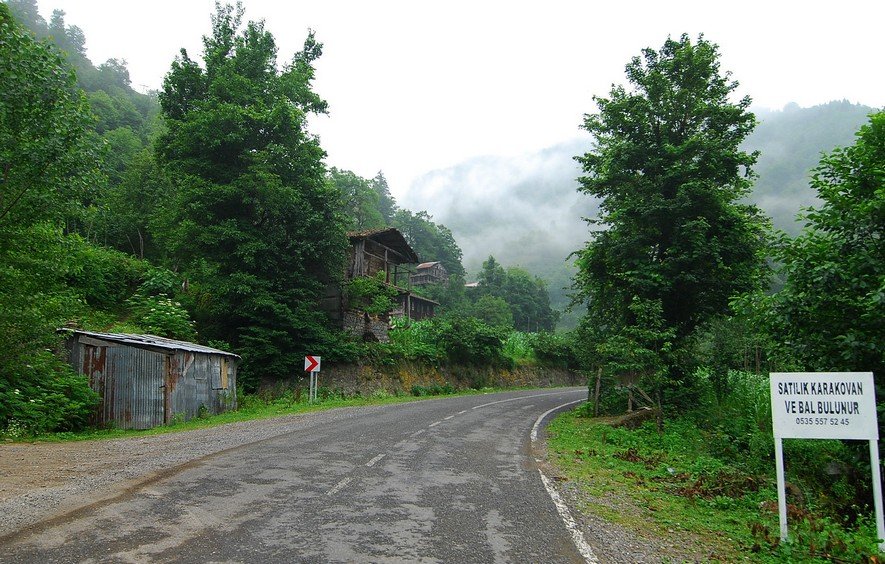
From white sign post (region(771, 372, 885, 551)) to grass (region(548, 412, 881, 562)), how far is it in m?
0.43

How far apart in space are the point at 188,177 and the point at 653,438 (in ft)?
75.2

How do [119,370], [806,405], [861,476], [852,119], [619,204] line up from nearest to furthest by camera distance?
[806,405] → [861,476] → [119,370] → [619,204] → [852,119]

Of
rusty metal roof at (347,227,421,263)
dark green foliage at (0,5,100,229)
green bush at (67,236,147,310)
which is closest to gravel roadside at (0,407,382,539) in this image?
dark green foliage at (0,5,100,229)

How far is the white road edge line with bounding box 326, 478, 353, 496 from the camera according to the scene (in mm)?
7222

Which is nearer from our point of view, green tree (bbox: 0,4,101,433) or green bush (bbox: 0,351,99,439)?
green tree (bbox: 0,4,101,433)

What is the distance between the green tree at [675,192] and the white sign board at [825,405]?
9610mm

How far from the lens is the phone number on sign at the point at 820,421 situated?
6.06 meters

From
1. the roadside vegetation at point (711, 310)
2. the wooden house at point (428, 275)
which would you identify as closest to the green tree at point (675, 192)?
the roadside vegetation at point (711, 310)

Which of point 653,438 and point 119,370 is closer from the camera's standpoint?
point 653,438

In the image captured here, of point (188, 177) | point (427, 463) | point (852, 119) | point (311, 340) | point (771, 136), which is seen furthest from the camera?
point (771, 136)

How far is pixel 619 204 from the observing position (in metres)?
18.3

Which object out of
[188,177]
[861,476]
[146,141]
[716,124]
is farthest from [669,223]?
[146,141]

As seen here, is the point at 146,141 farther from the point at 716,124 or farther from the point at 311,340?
the point at 716,124

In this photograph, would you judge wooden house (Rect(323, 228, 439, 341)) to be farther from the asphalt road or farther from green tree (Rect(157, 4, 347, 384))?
the asphalt road
